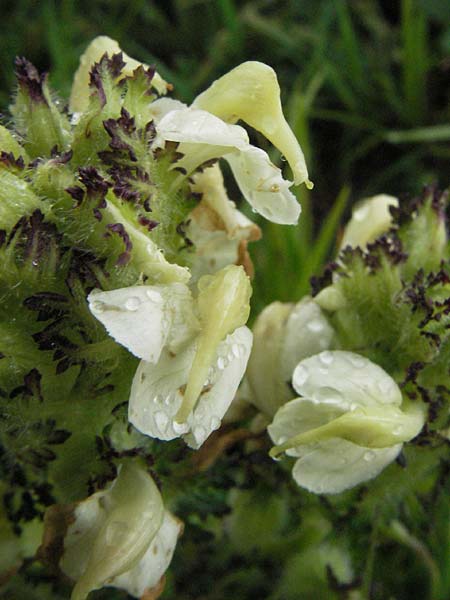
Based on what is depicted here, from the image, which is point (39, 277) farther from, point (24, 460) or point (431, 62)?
point (431, 62)

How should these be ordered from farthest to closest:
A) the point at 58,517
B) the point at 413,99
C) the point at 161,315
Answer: the point at 413,99
the point at 58,517
the point at 161,315

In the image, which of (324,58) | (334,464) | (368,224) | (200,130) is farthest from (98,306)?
(324,58)

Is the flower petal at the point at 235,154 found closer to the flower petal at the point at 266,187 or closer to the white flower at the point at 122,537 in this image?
the flower petal at the point at 266,187

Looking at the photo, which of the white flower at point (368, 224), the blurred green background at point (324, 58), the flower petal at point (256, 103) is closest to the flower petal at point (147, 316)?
the flower petal at point (256, 103)

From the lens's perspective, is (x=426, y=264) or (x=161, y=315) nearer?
(x=161, y=315)

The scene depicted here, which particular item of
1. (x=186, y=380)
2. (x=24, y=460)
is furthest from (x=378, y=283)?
(x=24, y=460)

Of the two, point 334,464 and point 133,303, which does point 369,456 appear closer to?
point 334,464

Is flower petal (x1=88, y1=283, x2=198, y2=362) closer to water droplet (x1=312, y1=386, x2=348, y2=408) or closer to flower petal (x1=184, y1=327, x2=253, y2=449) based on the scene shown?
flower petal (x1=184, y1=327, x2=253, y2=449)
